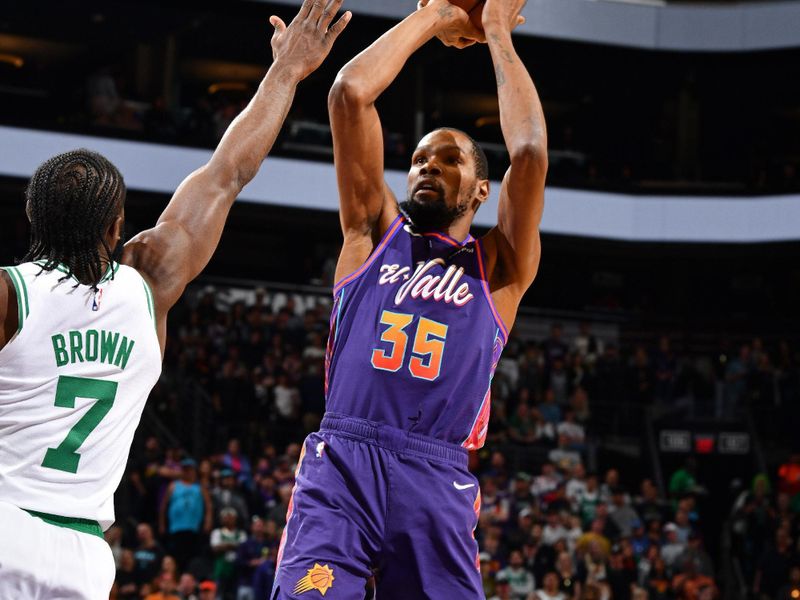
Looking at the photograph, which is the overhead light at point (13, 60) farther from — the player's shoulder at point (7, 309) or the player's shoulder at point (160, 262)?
the player's shoulder at point (7, 309)

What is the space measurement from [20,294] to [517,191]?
2209mm

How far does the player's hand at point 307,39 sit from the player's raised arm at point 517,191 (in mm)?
876

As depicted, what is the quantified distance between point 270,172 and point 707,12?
9.76 meters

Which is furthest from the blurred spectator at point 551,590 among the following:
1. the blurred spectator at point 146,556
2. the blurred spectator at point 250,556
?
the blurred spectator at point 146,556

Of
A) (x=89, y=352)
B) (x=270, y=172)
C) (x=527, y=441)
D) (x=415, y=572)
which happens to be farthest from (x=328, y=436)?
(x=270, y=172)

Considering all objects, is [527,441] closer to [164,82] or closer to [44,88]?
[164,82]

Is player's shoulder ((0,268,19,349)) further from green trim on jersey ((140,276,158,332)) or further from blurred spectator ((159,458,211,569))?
blurred spectator ((159,458,211,569))

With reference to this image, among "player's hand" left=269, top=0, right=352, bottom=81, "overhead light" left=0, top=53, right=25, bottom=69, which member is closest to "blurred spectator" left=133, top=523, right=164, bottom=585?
"player's hand" left=269, top=0, right=352, bottom=81

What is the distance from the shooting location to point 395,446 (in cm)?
430

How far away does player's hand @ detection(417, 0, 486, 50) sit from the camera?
496cm

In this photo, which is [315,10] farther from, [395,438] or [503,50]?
[395,438]

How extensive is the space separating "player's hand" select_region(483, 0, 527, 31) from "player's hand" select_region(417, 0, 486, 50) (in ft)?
0.31

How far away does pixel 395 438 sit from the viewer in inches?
169

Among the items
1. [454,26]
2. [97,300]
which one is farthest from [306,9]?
[97,300]
